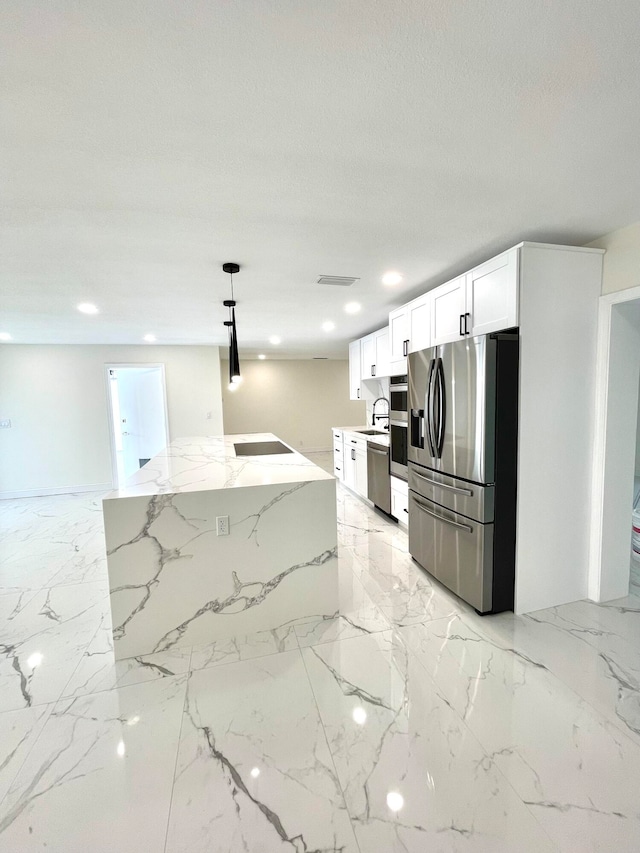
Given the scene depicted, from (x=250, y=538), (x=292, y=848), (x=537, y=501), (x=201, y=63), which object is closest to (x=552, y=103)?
(x=201, y=63)

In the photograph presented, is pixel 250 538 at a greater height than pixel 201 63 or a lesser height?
lesser

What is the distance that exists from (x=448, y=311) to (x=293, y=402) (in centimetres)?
626

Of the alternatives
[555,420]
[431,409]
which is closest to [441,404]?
[431,409]

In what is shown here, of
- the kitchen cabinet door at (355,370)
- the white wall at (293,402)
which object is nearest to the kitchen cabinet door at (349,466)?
the kitchen cabinet door at (355,370)

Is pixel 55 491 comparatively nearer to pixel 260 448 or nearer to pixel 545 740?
pixel 260 448

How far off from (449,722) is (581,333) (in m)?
2.30

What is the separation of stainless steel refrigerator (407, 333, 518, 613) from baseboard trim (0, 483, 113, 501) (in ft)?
18.2

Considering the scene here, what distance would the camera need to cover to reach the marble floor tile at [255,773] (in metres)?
1.19

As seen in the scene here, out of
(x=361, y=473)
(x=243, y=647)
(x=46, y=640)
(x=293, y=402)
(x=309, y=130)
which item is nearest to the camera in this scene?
(x=309, y=130)

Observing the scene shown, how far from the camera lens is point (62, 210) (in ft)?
5.98

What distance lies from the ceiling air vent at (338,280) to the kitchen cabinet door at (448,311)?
67cm

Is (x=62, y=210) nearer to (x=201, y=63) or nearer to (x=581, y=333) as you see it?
(x=201, y=63)

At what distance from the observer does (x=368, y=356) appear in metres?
5.01

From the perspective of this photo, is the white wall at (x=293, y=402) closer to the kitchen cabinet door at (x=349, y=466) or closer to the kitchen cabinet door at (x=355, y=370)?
the kitchen cabinet door at (x=355, y=370)
